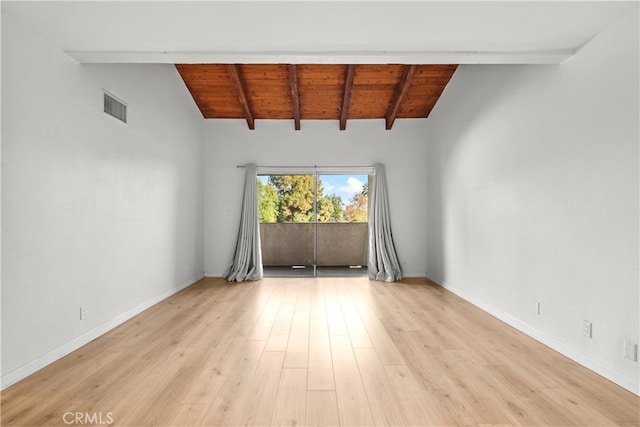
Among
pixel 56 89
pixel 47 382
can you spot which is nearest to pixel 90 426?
pixel 47 382

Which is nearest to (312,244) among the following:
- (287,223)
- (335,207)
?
(287,223)

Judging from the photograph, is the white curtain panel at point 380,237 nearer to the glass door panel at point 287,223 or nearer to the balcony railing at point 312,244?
the balcony railing at point 312,244

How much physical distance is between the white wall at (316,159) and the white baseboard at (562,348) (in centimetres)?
221

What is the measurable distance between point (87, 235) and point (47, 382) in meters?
1.23

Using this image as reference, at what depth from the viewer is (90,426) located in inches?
74.1

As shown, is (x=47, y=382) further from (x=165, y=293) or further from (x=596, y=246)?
(x=596, y=246)

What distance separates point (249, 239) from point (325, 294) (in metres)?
1.89

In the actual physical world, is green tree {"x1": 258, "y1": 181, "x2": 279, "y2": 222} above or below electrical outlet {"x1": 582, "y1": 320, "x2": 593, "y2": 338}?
above

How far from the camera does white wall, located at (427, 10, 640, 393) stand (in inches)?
95.4

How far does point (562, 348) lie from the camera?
294 cm

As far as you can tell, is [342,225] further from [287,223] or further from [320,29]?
[320,29]

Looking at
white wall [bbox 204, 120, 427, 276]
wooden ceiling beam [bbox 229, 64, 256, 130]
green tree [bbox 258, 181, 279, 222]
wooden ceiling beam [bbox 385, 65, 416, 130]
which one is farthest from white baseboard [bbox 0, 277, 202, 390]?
wooden ceiling beam [bbox 385, 65, 416, 130]

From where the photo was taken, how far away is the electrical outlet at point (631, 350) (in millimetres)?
2312

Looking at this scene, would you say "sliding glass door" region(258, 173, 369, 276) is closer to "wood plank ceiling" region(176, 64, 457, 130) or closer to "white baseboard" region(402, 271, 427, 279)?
"white baseboard" region(402, 271, 427, 279)
